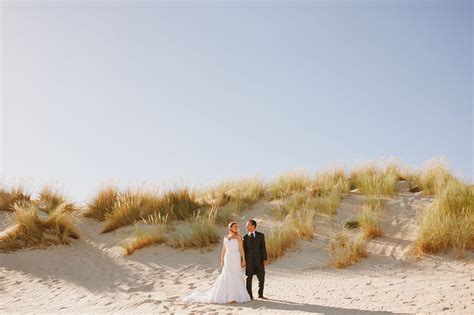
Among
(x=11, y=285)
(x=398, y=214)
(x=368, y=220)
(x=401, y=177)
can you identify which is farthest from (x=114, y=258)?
(x=401, y=177)

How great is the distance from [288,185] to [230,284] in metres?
8.33

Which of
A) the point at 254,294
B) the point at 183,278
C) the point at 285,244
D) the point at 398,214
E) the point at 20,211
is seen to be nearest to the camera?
the point at 254,294

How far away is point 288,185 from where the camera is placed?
17.2 m

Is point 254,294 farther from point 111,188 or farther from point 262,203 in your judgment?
point 111,188

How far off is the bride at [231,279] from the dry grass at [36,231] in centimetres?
737

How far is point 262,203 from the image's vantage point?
16875 mm

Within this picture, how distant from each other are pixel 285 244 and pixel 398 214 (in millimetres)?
3764

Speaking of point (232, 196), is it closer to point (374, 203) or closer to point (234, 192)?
point (234, 192)

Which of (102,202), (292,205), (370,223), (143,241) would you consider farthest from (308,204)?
(102,202)

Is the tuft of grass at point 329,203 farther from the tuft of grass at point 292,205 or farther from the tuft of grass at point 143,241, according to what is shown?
the tuft of grass at point 143,241

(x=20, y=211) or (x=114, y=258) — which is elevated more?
(x=20, y=211)

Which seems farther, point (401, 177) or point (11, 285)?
point (401, 177)

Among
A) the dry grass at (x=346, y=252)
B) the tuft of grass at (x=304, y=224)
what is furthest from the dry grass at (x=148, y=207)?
the dry grass at (x=346, y=252)

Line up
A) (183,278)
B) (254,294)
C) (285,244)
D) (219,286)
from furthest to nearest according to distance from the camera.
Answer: (285,244), (183,278), (254,294), (219,286)
